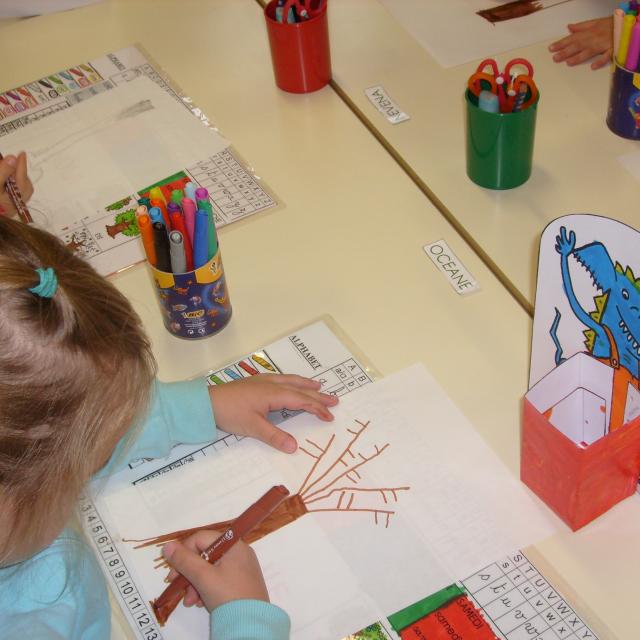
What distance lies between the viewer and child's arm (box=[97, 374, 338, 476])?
2.92 ft

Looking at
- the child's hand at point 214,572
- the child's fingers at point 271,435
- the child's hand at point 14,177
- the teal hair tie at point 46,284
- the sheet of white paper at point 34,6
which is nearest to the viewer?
the teal hair tie at point 46,284

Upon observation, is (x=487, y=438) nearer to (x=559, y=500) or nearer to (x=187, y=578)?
(x=559, y=500)

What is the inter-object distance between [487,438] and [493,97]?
0.42 m

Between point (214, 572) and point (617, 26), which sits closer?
point (214, 572)

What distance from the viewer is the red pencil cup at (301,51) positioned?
1.21 meters

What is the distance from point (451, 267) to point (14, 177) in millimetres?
559

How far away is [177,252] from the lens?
0.91 m

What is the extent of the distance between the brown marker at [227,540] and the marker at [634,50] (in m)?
0.66

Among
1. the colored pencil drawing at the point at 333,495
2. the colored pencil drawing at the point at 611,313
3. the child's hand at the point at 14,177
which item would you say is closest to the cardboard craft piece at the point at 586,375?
the colored pencil drawing at the point at 611,313

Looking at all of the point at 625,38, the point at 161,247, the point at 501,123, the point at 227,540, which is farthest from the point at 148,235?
the point at 625,38

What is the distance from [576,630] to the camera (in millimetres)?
750

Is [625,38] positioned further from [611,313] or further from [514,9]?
[611,313]

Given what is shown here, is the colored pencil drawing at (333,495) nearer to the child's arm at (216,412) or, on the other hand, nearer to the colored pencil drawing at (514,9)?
the child's arm at (216,412)

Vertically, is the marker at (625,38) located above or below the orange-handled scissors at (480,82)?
above
